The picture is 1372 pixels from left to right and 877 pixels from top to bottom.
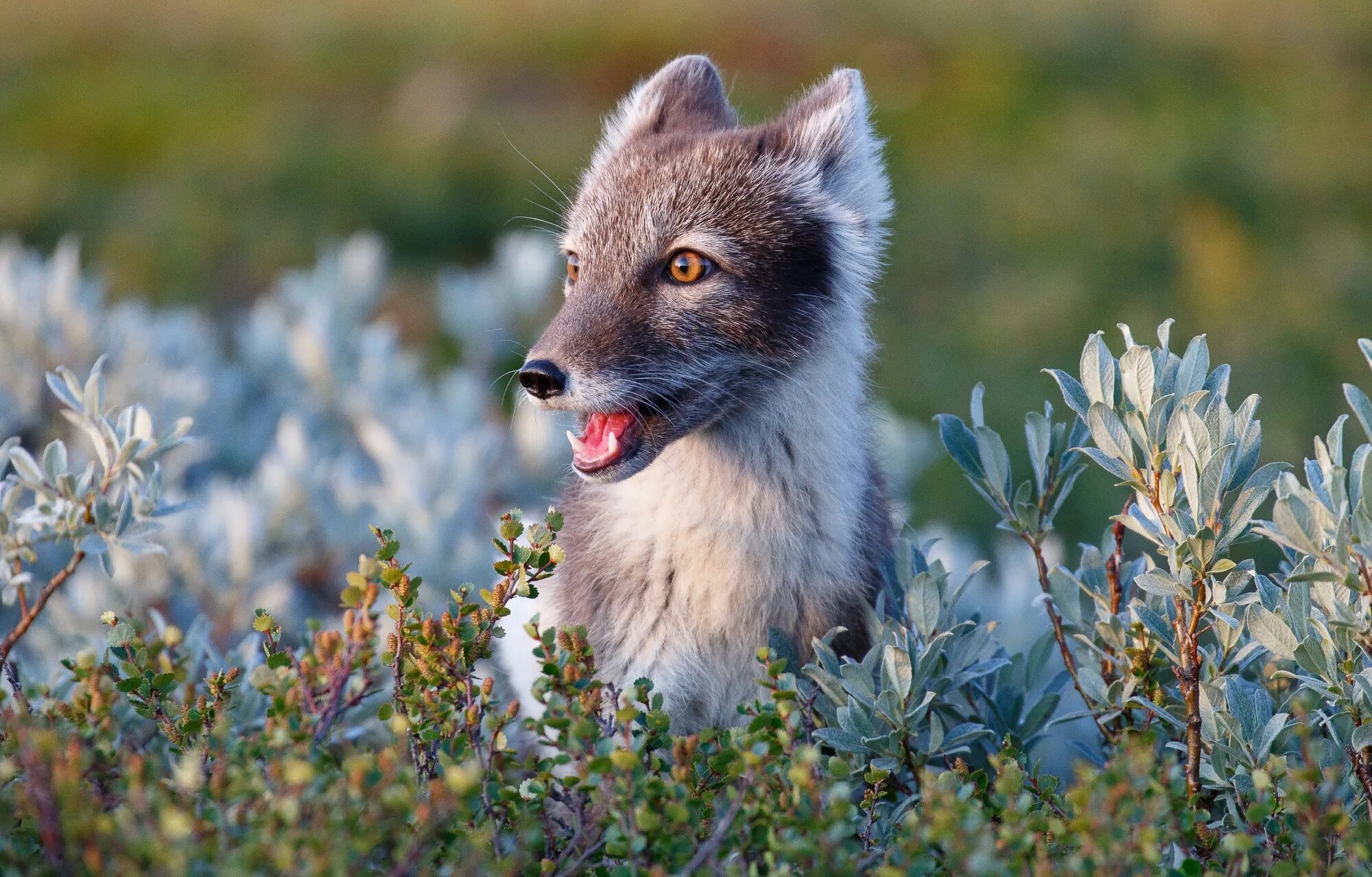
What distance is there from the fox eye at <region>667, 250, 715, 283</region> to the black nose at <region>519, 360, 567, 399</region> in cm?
49

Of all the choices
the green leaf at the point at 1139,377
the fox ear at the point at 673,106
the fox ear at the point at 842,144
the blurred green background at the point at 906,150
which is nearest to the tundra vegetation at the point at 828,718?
the green leaf at the point at 1139,377

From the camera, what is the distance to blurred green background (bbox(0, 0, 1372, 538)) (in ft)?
27.4

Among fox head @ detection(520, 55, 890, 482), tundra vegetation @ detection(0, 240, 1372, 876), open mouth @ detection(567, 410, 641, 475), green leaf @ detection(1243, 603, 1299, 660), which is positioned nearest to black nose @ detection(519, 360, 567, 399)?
fox head @ detection(520, 55, 890, 482)

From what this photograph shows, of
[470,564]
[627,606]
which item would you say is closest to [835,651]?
[627,606]

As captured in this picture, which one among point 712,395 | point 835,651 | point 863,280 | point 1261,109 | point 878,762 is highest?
point 1261,109

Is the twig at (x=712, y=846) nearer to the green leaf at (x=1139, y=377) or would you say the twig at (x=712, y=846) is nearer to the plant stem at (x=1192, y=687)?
the plant stem at (x=1192, y=687)

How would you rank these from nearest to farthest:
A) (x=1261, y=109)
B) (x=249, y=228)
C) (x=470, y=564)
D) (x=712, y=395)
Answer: (x=712, y=395), (x=470, y=564), (x=249, y=228), (x=1261, y=109)

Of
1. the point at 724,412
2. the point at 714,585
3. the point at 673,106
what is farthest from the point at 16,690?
the point at 673,106

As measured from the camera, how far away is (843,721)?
2.84 m

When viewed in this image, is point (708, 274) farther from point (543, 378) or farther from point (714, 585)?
point (714, 585)

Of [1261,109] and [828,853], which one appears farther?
[1261,109]

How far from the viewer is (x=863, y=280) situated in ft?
12.1

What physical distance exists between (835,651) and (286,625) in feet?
8.03

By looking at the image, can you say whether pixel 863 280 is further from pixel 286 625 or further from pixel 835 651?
pixel 286 625
